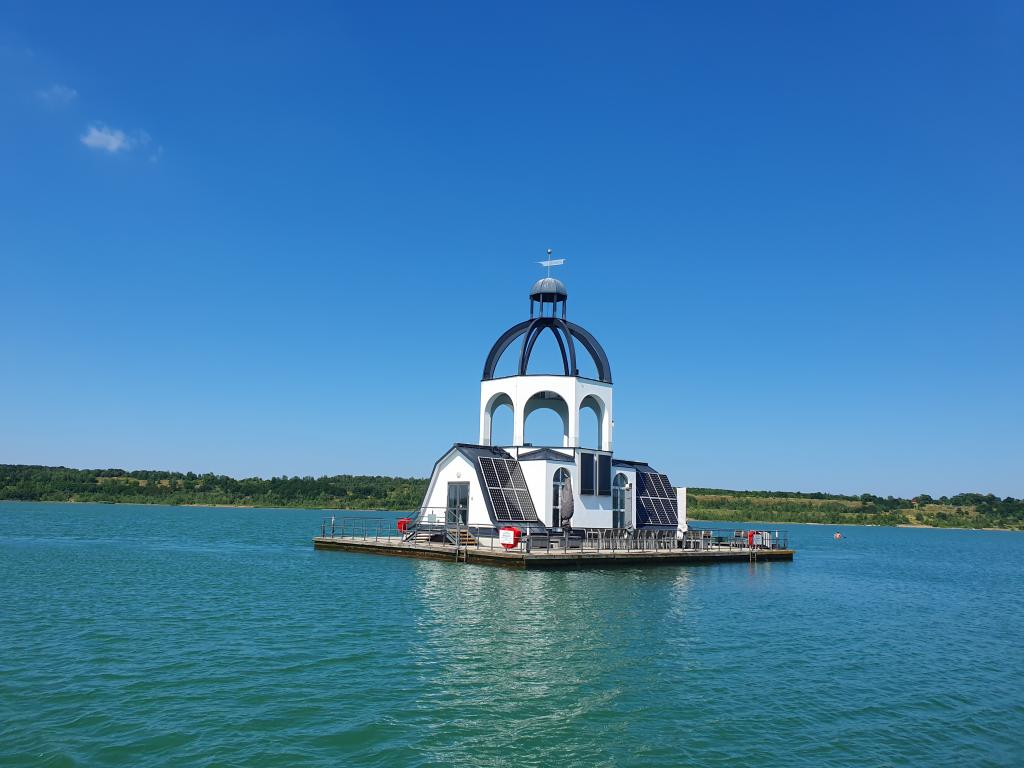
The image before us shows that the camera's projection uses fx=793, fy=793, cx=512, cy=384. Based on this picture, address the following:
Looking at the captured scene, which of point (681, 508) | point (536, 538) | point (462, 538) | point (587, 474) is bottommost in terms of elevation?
point (462, 538)

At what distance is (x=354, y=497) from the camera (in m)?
161

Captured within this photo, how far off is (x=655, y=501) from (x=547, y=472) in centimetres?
1235

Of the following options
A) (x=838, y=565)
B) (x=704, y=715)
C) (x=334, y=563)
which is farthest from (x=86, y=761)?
(x=838, y=565)

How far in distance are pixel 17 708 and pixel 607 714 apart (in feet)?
42.0

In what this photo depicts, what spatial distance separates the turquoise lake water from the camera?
51.8 ft

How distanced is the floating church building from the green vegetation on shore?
94.0 meters

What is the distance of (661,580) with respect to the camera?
143 ft

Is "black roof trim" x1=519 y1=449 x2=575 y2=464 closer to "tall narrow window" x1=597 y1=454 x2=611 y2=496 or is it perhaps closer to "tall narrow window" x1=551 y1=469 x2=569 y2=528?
"tall narrow window" x1=551 y1=469 x2=569 y2=528

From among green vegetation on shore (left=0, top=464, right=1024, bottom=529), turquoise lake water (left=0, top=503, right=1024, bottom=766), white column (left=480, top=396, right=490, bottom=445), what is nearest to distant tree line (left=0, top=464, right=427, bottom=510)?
green vegetation on shore (left=0, top=464, right=1024, bottom=529)

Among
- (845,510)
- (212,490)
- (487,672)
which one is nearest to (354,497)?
(212,490)

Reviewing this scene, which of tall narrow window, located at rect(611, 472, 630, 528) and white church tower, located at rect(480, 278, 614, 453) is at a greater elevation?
white church tower, located at rect(480, 278, 614, 453)

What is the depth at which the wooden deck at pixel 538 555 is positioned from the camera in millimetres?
44156

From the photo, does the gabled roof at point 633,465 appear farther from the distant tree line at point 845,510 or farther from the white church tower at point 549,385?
the distant tree line at point 845,510

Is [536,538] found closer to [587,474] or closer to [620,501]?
[587,474]
